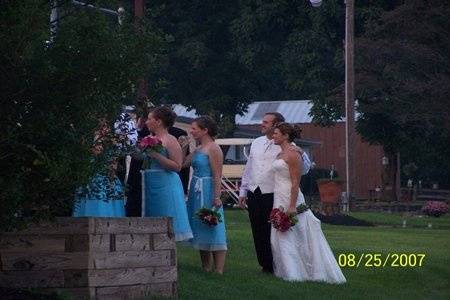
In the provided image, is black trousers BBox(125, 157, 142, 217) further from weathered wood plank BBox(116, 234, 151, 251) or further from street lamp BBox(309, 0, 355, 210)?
street lamp BBox(309, 0, 355, 210)

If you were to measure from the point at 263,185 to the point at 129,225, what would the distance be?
4070 millimetres

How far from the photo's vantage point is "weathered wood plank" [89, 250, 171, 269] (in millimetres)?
10547

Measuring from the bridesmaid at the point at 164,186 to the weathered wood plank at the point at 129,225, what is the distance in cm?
194

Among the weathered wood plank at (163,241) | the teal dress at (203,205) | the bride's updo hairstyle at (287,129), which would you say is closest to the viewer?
the weathered wood plank at (163,241)

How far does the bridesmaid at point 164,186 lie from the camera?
13.3 m

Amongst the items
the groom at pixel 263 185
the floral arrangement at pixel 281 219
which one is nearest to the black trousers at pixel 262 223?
the groom at pixel 263 185

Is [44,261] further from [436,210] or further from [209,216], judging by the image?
[436,210]

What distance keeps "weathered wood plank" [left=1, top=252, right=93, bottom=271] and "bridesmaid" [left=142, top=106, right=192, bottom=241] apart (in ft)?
9.36

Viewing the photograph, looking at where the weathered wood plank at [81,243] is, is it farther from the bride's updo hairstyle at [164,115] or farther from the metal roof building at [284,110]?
the metal roof building at [284,110]

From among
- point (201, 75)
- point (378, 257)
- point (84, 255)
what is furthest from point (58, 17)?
point (201, 75)

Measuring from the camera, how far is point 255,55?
47719mm

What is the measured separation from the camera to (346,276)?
15539mm

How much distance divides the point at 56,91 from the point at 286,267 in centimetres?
588

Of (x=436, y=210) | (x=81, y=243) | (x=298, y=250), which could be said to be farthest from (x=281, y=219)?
(x=436, y=210)
